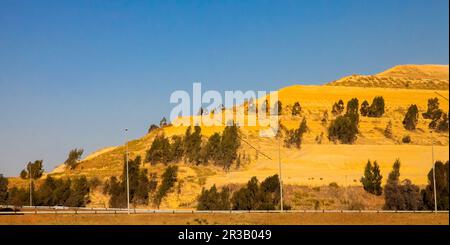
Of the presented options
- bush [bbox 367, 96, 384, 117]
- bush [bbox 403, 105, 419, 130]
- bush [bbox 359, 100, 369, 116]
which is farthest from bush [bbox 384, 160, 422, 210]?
bush [bbox 359, 100, 369, 116]

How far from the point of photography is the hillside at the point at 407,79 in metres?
154

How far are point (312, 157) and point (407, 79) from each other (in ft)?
263

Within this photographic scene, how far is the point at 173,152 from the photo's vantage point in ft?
306

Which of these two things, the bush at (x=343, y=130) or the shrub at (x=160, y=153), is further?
the bush at (x=343, y=130)

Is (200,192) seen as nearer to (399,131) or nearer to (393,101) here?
(399,131)

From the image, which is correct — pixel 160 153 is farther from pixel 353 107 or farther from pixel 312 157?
pixel 353 107

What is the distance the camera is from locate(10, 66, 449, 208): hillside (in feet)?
254

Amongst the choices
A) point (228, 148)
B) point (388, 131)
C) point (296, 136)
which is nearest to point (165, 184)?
point (228, 148)

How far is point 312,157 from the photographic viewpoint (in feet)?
307

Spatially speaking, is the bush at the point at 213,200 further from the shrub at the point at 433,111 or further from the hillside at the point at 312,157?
the shrub at the point at 433,111

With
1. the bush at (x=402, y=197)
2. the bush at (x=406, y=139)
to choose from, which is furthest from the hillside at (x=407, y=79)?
the bush at (x=402, y=197)

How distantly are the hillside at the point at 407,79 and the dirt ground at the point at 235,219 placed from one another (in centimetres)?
10973
